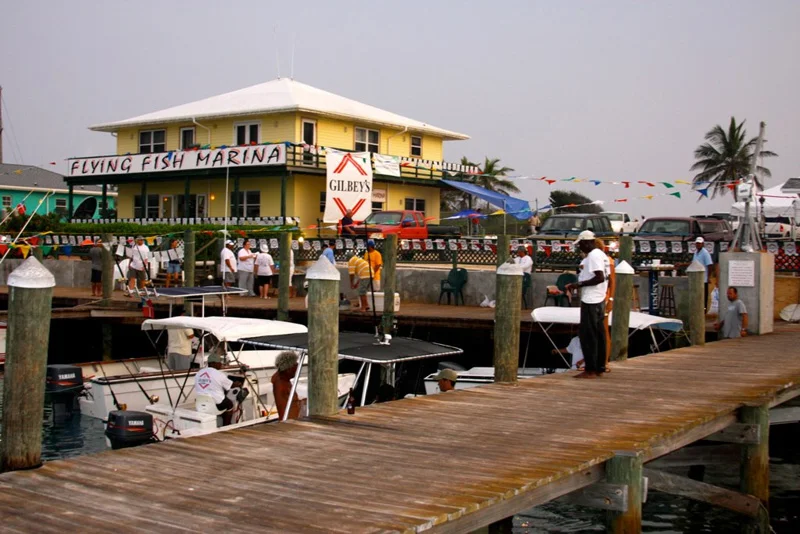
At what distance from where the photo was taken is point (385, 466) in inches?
284

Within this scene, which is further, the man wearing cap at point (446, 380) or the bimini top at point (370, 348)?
the man wearing cap at point (446, 380)

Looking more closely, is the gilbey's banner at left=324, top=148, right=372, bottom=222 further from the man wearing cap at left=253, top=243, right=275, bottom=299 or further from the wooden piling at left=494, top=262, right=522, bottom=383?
the wooden piling at left=494, top=262, right=522, bottom=383

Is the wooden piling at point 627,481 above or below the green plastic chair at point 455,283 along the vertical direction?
below

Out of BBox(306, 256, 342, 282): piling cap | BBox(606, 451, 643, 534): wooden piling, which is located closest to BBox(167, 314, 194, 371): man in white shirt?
BBox(306, 256, 342, 282): piling cap

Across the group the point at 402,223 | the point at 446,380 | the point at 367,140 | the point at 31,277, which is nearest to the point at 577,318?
→ the point at 446,380

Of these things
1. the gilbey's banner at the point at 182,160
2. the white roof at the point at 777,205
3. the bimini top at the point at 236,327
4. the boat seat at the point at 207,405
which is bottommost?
the boat seat at the point at 207,405

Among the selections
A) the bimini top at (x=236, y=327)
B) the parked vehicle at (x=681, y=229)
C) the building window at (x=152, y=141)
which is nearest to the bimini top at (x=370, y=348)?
the bimini top at (x=236, y=327)

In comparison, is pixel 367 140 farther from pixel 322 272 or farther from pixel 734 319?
pixel 322 272

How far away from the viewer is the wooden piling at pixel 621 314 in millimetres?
14688

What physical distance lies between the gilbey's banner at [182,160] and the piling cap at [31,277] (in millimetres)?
28125

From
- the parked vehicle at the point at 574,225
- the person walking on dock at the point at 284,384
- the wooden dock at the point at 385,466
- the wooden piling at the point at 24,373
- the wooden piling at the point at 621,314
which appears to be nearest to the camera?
the wooden dock at the point at 385,466

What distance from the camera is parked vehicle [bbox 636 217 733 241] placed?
2688 centimetres

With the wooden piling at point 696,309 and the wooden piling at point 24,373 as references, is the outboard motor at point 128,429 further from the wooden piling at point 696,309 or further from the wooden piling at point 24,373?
the wooden piling at point 696,309

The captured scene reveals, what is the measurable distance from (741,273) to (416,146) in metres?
27.7
